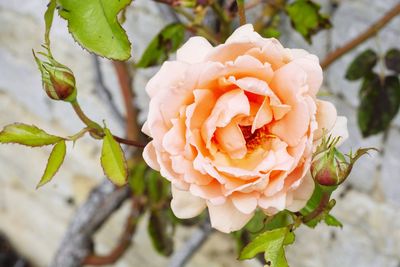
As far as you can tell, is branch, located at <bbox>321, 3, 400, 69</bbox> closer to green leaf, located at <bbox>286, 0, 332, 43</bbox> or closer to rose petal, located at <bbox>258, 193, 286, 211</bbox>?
green leaf, located at <bbox>286, 0, 332, 43</bbox>

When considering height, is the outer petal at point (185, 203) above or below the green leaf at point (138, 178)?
above

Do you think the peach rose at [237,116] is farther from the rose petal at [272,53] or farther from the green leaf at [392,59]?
the green leaf at [392,59]

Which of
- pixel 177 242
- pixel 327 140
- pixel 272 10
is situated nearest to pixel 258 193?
pixel 327 140

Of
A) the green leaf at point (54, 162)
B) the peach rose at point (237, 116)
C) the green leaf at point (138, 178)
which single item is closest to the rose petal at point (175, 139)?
the peach rose at point (237, 116)

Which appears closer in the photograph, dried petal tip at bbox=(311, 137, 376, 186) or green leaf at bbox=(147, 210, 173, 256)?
dried petal tip at bbox=(311, 137, 376, 186)

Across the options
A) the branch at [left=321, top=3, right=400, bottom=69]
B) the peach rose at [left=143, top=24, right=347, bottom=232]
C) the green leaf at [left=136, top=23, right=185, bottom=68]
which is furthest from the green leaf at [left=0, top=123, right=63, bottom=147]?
the branch at [left=321, top=3, right=400, bottom=69]

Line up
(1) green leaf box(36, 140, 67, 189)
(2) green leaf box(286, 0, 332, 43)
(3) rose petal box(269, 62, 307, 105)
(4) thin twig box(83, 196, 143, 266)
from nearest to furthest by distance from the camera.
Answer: (3) rose petal box(269, 62, 307, 105) < (1) green leaf box(36, 140, 67, 189) < (2) green leaf box(286, 0, 332, 43) < (4) thin twig box(83, 196, 143, 266)
